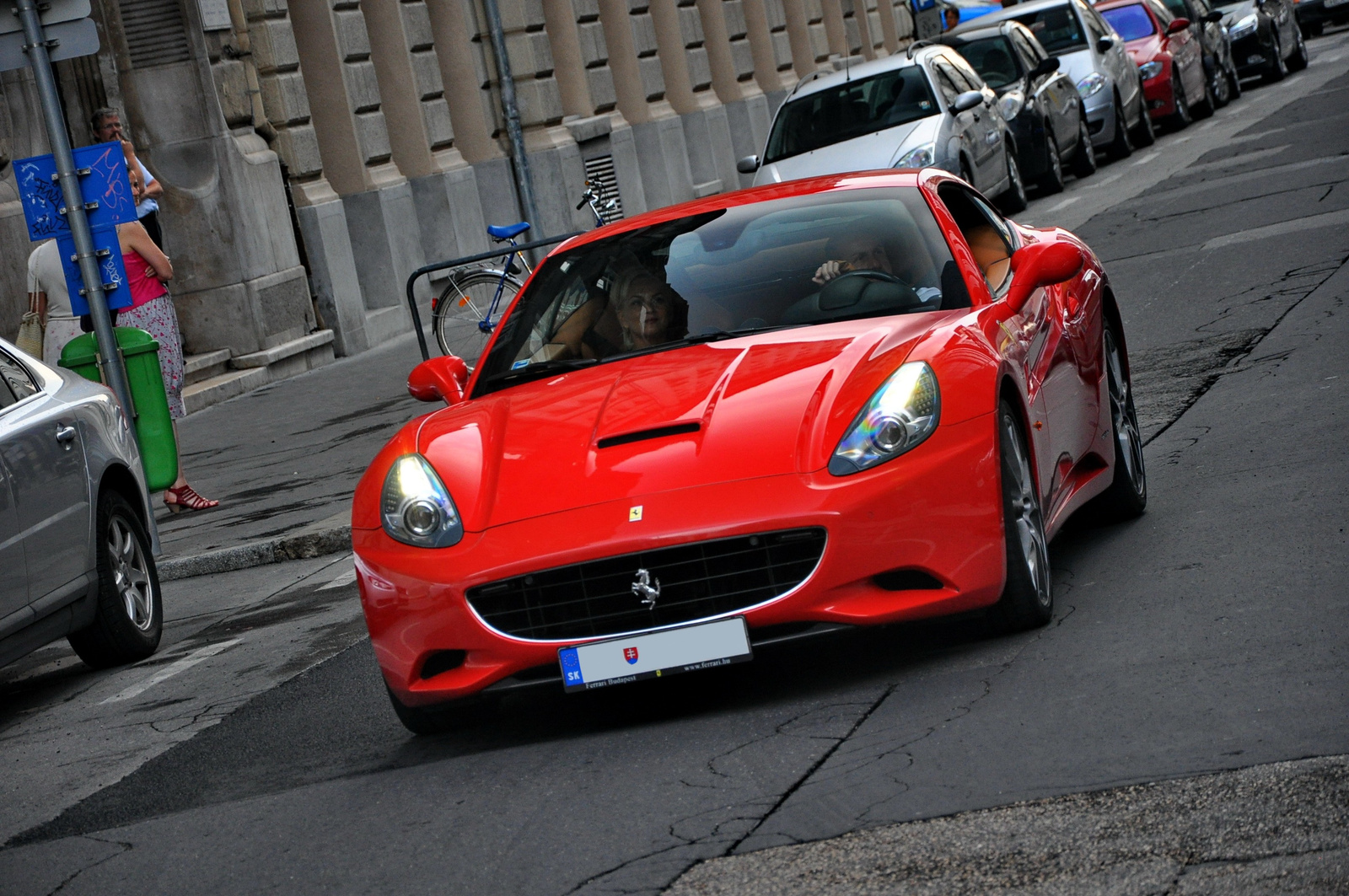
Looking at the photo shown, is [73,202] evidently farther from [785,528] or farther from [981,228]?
[785,528]

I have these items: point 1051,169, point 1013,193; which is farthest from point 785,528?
point 1051,169

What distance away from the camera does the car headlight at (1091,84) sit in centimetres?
2402

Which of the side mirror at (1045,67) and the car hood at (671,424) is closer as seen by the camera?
the car hood at (671,424)

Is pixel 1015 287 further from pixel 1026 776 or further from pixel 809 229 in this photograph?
pixel 1026 776

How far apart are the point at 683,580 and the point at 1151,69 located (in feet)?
74.6

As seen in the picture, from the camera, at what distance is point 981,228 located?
7.19 meters

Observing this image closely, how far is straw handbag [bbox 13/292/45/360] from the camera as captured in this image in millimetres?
11969

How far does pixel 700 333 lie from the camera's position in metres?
6.33

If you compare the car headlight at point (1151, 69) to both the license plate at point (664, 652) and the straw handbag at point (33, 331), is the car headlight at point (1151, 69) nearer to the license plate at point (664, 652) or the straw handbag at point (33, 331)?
the straw handbag at point (33, 331)

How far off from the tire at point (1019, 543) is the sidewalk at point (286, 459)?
498cm

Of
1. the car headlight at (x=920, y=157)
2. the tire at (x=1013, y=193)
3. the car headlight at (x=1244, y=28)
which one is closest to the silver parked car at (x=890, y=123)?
the car headlight at (x=920, y=157)

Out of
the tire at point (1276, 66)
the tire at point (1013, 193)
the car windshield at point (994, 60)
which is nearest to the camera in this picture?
the tire at point (1013, 193)

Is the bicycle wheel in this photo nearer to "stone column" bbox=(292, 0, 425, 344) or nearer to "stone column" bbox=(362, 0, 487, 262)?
"stone column" bbox=(292, 0, 425, 344)

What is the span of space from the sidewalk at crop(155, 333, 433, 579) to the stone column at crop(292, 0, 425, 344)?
114cm
